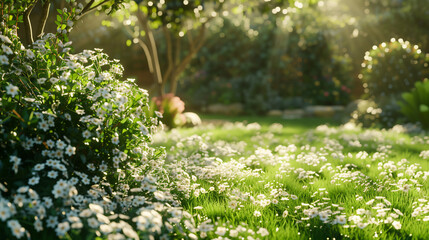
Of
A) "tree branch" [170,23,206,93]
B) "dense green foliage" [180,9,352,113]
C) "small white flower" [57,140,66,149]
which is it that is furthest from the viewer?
"dense green foliage" [180,9,352,113]

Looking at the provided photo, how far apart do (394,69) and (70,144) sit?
1005 centimetres

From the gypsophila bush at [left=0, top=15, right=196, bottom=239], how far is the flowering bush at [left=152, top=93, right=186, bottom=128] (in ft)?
21.1

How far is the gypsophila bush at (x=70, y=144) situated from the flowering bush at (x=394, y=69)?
361 inches

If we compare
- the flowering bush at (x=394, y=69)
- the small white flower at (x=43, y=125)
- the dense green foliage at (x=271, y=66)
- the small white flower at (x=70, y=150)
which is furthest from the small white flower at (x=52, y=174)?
the dense green foliage at (x=271, y=66)

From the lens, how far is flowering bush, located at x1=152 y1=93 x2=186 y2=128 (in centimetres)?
1011

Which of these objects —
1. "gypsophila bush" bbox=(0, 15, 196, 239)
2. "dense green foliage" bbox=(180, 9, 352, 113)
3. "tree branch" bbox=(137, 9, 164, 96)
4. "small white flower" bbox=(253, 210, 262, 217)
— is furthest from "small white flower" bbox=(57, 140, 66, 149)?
"dense green foliage" bbox=(180, 9, 352, 113)

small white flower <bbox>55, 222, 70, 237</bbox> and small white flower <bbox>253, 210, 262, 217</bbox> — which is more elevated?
small white flower <bbox>55, 222, 70, 237</bbox>

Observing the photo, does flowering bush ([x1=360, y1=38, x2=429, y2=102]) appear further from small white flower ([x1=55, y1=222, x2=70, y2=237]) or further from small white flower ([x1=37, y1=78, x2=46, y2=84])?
small white flower ([x1=55, y1=222, x2=70, y2=237])

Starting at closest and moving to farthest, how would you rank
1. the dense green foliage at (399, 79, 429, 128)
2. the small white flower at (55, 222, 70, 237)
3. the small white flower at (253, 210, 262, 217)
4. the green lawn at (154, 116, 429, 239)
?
the small white flower at (55, 222, 70, 237)
the green lawn at (154, 116, 429, 239)
the small white flower at (253, 210, 262, 217)
the dense green foliage at (399, 79, 429, 128)

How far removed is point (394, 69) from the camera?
11.0 metres

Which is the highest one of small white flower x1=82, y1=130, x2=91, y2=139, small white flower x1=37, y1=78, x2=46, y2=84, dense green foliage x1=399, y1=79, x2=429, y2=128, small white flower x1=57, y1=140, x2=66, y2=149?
small white flower x1=37, y1=78, x2=46, y2=84

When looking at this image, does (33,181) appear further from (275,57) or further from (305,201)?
(275,57)

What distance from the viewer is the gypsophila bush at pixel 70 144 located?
268cm

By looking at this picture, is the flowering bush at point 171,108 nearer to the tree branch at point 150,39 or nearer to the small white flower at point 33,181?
the tree branch at point 150,39
